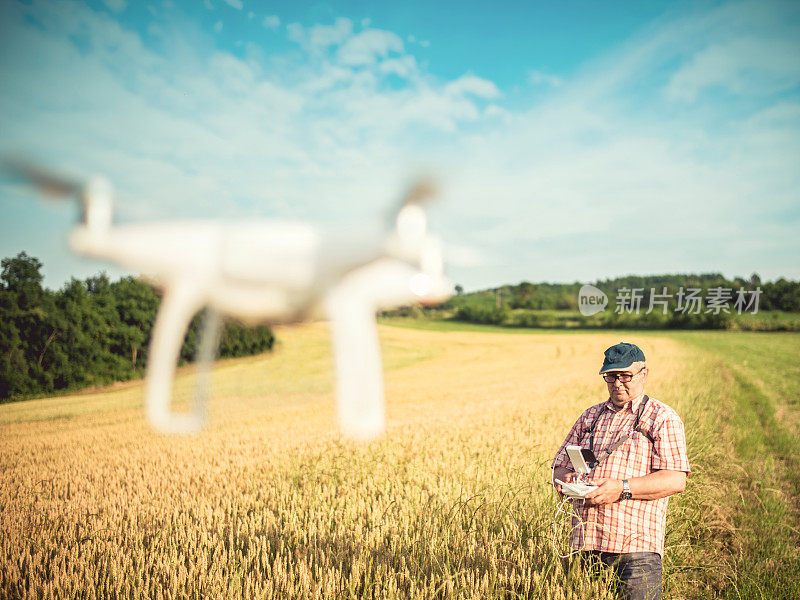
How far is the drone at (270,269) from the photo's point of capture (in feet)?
16.2

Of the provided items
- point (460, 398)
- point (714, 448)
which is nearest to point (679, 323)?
point (460, 398)

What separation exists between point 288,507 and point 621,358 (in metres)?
3.44

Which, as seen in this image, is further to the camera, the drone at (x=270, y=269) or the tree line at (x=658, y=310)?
the tree line at (x=658, y=310)

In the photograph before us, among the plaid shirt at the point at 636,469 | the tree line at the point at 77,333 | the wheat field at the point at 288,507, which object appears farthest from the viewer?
the tree line at the point at 77,333

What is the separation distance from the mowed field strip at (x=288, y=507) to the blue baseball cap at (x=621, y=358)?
4.38 ft

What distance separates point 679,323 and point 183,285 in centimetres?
7127

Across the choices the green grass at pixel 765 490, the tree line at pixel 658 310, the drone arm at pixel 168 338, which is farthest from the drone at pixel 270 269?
the tree line at pixel 658 310

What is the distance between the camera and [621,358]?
267cm

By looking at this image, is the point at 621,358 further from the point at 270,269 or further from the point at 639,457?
the point at 270,269

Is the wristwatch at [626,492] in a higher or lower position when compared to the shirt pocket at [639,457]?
lower

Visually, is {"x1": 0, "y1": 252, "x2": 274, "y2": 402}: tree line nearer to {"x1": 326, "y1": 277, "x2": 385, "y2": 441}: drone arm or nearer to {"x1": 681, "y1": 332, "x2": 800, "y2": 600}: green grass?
{"x1": 326, "y1": 277, "x2": 385, "y2": 441}: drone arm

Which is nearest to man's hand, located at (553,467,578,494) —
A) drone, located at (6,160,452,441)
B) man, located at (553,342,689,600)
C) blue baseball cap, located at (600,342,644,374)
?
man, located at (553,342,689,600)

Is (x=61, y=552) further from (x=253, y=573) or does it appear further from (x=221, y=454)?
(x=221, y=454)

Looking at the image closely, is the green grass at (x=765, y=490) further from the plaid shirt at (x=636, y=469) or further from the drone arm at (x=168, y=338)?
the drone arm at (x=168, y=338)
